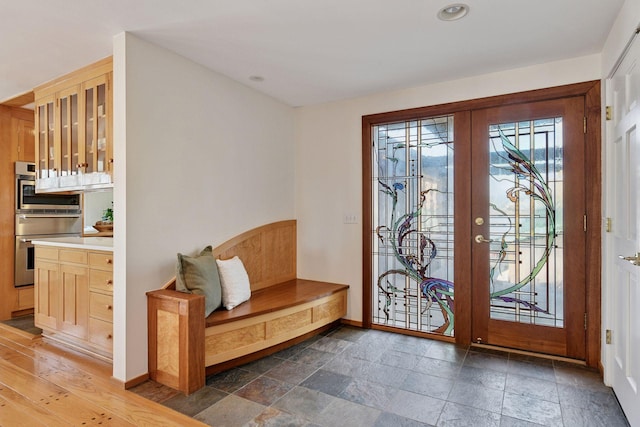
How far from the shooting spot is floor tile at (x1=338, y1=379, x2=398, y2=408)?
231cm

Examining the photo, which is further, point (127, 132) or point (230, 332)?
point (230, 332)

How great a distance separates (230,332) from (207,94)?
1.99 meters

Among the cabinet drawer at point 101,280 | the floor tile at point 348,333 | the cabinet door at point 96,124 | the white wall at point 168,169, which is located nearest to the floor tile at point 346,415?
the floor tile at point 348,333

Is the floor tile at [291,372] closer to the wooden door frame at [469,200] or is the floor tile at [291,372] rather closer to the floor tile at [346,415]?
the floor tile at [346,415]

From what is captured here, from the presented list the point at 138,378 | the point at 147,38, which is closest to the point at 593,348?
the point at 138,378

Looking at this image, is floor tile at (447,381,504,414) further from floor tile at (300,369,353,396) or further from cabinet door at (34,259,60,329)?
cabinet door at (34,259,60,329)

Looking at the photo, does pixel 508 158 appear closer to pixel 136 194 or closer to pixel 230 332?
pixel 230 332

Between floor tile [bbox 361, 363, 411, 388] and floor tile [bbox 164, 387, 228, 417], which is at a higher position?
floor tile [bbox 164, 387, 228, 417]

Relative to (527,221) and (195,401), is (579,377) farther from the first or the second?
(195,401)

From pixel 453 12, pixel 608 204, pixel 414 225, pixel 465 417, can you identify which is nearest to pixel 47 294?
pixel 414 225

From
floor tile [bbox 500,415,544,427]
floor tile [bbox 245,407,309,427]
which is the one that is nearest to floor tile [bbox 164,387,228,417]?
floor tile [bbox 245,407,309,427]

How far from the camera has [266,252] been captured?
3.80 m

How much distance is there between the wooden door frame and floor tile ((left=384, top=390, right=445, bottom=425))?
1121mm

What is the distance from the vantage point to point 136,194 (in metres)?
2.53
